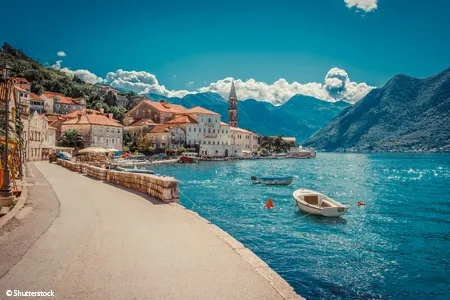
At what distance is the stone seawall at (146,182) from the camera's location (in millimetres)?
14871

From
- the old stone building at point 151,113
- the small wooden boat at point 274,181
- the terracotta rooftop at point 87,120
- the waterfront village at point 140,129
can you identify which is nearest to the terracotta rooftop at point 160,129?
the waterfront village at point 140,129

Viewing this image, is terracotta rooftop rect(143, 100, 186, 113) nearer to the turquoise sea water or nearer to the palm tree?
the palm tree

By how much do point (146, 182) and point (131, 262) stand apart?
1052cm

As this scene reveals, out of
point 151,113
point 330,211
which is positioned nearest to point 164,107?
point 151,113

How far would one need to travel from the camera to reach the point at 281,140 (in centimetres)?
18075

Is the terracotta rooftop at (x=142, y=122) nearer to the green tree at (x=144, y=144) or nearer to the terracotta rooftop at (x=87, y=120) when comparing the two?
the green tree at (x=144, y=144)

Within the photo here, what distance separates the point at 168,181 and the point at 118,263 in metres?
7.87

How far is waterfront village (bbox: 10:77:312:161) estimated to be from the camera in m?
88.0

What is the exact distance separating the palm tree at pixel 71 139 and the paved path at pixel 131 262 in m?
76.8

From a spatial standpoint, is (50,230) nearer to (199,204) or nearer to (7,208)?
(7,208)

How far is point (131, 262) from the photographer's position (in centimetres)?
712

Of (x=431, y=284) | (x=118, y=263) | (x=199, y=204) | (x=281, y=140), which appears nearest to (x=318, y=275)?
(x=431, y=284)

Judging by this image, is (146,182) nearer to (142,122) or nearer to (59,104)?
(142,122)

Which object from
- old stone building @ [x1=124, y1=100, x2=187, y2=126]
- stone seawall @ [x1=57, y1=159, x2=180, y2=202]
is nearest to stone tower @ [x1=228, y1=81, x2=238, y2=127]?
old stone building @ [x1=124, y1=100, x2=187, y2=126]
